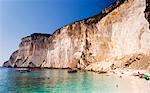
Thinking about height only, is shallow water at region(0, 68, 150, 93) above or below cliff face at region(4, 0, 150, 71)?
below

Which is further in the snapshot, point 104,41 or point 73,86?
point 104,41

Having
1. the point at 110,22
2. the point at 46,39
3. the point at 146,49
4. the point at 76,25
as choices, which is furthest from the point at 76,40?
the point at 146,49

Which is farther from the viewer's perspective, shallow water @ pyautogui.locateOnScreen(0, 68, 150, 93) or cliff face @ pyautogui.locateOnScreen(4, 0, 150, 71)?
cliff face @ pyautogui.locateOnScreen(4, 0, 150, 71)

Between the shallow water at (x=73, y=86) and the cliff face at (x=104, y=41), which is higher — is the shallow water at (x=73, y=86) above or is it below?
below

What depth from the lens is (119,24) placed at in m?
66.8

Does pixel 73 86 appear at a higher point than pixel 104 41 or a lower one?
lower

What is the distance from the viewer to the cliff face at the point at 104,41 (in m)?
56.8

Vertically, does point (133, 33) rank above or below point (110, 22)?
below

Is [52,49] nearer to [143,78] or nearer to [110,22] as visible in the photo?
[110,22]

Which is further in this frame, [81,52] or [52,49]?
[52,49]

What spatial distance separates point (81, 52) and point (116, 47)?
2135 cm

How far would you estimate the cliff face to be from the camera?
186ft

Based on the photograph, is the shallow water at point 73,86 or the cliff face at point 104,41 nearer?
the shallow water at point 73,86

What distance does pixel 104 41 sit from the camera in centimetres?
7331
